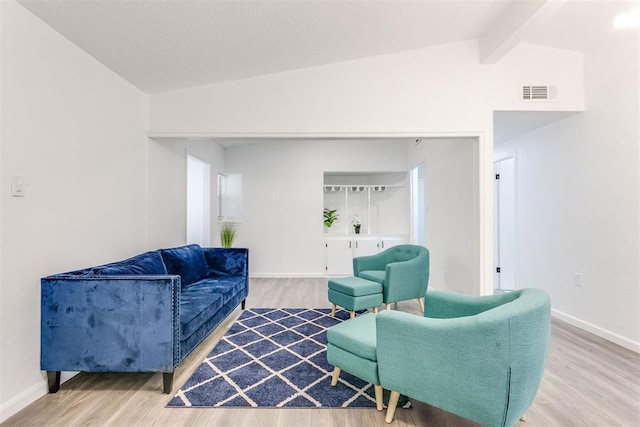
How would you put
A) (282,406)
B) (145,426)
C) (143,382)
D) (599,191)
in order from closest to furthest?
(145,426) < (282,406) < (143,382) < (599,191)

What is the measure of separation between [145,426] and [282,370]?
0.90m

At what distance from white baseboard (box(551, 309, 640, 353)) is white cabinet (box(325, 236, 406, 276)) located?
2.77 meters

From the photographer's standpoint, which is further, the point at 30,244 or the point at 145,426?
the point at 30,244

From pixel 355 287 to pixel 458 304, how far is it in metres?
1.40

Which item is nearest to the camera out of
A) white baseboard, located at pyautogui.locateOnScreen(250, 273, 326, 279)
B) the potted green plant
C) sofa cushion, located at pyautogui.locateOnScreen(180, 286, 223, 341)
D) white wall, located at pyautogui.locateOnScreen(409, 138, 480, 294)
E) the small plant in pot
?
sofa cushion, located at pyautogui.locateOnScreen(180, 286, 223, 341)

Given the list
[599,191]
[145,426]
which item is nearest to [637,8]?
[599,191]

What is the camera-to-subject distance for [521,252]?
13.2ft

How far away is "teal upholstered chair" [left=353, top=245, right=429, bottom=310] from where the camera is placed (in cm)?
343

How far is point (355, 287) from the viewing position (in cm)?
325

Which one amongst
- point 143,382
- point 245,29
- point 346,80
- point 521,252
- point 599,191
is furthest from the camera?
point 521,252

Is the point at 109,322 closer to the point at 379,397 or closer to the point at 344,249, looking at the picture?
the point at 379,397

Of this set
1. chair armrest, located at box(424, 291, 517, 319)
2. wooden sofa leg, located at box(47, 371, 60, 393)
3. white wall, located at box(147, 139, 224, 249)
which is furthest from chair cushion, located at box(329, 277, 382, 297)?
wooden sofa leg, located at box(47, 371, 60, 393)

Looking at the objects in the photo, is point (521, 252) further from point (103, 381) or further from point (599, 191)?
point (103, 381)

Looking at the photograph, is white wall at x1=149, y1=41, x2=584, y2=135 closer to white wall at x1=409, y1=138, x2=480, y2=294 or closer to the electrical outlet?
white wall at x1=409, y1=138, x2=480, y2=294
